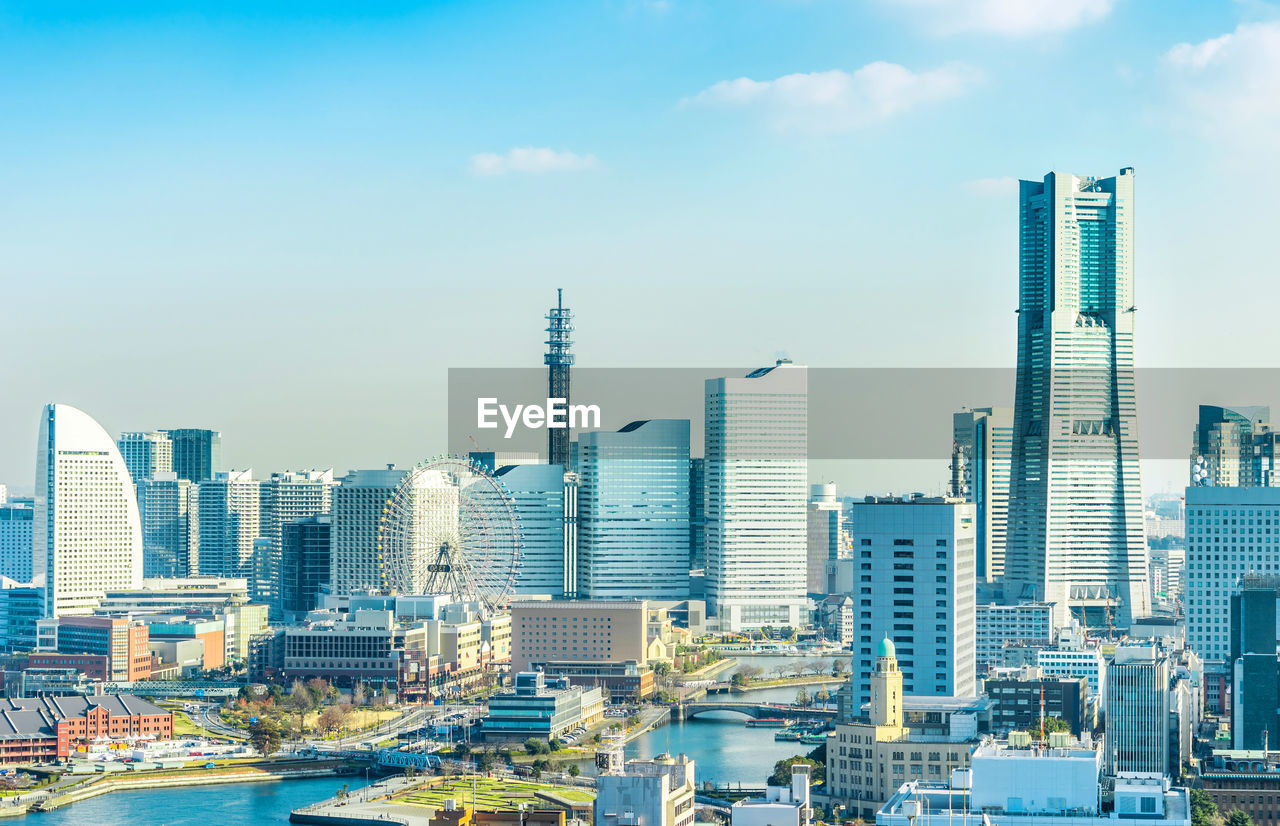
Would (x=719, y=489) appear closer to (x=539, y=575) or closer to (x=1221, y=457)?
(x=539, y=575)

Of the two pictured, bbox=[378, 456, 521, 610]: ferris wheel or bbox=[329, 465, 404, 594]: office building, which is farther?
bbox=[329, 465, 404, 594]: office building

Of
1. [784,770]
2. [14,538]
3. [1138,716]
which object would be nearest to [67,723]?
[784,770]

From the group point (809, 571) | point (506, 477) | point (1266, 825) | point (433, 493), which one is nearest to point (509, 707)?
point (433, 493)

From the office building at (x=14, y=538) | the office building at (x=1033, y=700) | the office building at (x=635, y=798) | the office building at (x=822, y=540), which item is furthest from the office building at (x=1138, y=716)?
the office building at (x=14, y=538)

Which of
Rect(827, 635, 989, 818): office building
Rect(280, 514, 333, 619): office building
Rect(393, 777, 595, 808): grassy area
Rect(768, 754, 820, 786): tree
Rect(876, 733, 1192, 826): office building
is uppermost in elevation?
Rect(280, 514, 333, 619): office building

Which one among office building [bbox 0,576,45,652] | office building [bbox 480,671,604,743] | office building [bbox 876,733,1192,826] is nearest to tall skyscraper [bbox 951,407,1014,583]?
office building [bbox 480,671,604,743]

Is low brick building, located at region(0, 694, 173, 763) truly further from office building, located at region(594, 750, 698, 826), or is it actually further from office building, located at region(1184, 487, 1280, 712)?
office building, located at region(1184, 487, 1280, 712)
